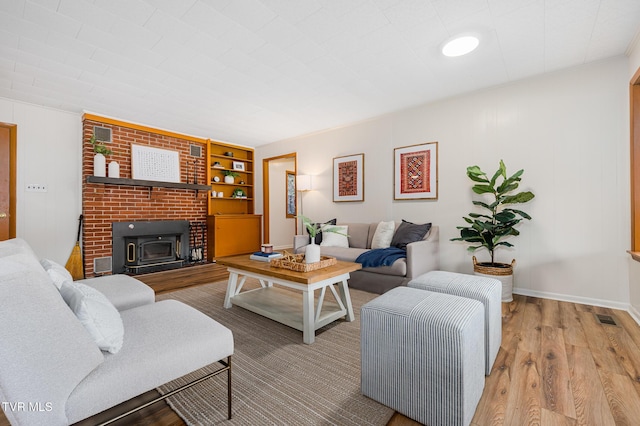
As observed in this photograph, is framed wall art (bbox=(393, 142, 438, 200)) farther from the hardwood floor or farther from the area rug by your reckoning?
the area rug

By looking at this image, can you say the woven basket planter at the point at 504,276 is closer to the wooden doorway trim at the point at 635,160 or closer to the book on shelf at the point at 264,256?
the wooden doorway trim at the point at 635,160

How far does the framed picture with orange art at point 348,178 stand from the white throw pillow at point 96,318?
391cm

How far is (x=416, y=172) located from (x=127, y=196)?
180 inches

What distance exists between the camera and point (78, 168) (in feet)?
14.3

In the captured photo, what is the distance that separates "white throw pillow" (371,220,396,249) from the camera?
12.8ft

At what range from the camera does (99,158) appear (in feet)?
14.0

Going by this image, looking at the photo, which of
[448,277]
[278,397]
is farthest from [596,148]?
[278,397]

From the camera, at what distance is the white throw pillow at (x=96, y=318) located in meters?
1.09

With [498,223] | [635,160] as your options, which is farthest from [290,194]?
[635,160]

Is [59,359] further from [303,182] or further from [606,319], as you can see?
[303,182]

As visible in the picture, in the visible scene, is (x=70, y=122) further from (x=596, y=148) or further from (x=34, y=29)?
(x=596, y=148)

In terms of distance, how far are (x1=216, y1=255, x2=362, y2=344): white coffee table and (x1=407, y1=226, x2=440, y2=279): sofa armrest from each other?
88 cm

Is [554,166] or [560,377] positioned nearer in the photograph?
[560,377]

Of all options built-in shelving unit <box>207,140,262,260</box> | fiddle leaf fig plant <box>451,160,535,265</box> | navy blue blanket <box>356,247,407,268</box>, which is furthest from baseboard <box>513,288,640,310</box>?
built-in shelving unit <box>207,140,262,260</box>
